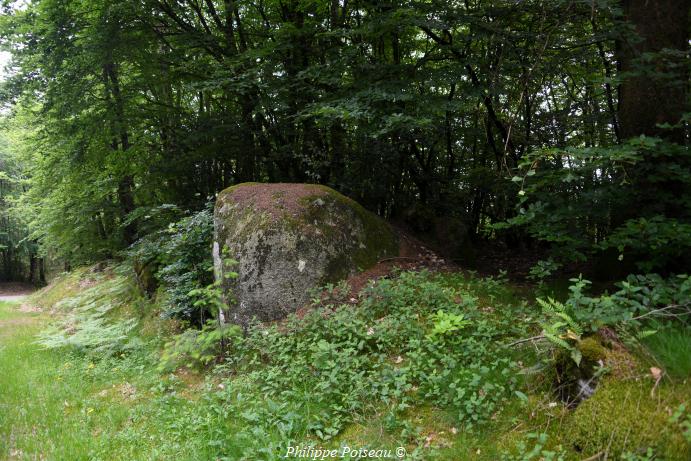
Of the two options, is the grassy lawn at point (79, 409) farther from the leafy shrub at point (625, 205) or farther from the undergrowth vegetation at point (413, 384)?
the leafy shrub at point (625, 205)

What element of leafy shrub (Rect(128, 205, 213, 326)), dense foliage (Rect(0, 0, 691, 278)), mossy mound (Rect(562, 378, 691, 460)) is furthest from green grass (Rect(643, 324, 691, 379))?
leafy shrub (Rect(128, 205, 213, 326))

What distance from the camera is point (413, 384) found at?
3.93m

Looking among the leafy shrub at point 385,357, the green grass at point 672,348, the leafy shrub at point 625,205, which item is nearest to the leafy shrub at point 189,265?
the leafy shrub at point 385,357

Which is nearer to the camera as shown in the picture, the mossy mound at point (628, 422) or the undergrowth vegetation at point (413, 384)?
the mossy mound at point (628, 422)

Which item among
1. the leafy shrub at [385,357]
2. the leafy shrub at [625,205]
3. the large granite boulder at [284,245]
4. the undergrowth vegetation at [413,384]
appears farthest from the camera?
the large granite boulder at [284,245]

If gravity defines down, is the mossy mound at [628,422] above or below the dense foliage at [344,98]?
below

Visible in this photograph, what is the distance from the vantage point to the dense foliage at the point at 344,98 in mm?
6449

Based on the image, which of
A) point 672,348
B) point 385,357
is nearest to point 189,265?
point 385,357

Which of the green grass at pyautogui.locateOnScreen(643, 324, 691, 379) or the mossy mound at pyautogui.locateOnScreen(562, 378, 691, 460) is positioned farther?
the green grass at pyautogui.locateOnScreen(643, 324, 691, 379)

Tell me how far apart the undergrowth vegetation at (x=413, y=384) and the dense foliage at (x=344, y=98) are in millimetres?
1942

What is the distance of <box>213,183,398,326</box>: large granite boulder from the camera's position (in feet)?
20.2

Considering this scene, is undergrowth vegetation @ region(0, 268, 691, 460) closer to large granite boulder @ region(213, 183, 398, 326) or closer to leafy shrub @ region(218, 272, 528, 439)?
leafy shrub @ region(218, 272, 528, 439)

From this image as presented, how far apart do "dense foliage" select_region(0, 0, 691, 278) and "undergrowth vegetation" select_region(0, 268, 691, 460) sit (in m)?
1.94

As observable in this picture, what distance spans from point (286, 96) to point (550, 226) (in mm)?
6328
